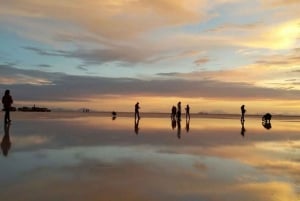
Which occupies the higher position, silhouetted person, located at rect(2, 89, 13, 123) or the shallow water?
silhouetted person, located at rect(2, 89, 13, 123)

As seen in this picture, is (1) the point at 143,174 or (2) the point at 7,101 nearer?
(1) the point at 143,174

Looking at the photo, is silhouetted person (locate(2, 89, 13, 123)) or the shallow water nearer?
the shallow water

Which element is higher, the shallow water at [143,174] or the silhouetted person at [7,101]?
the silhouetted person at [7,101]

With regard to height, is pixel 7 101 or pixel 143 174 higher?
pixel 7 101

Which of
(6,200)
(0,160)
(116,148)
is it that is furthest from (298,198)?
(116,148)

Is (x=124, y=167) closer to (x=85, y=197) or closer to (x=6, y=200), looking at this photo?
(x=85, y=197)

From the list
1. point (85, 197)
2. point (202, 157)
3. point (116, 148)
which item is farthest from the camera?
point (116, 148)

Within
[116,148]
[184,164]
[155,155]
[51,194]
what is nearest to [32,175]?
[51,194]

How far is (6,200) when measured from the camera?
6824mm

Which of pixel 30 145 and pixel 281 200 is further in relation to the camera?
pixel 30 145

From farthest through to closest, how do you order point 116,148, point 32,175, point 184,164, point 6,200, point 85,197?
point 116,148 < point 184,164 < point 32,175 < point 85,197 < point 6,200

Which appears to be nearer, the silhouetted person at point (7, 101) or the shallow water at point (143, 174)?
the shallow water at point (143, 174)

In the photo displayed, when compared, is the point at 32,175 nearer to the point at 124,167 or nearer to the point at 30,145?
the point at 124,167

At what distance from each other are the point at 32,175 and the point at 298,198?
571 cm
